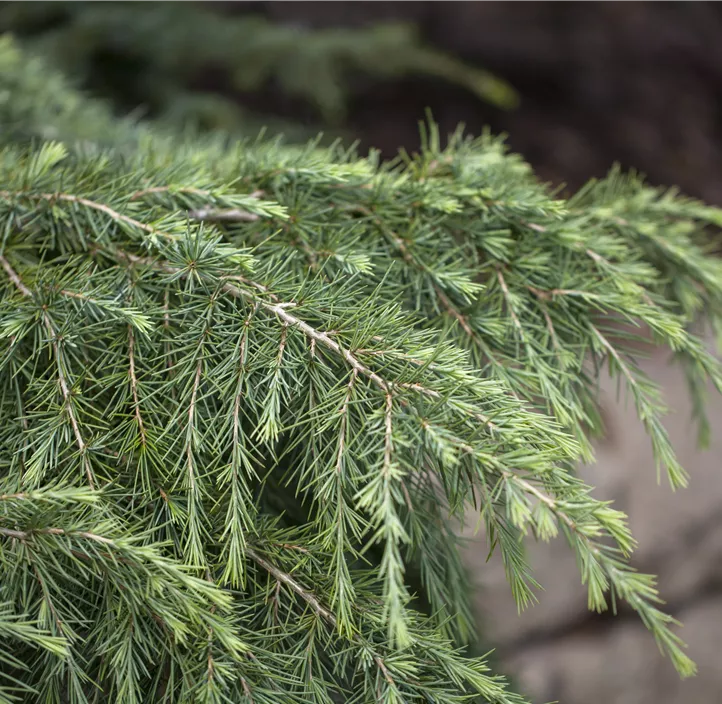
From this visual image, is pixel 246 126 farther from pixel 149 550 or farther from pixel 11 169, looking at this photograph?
pixel 149 550

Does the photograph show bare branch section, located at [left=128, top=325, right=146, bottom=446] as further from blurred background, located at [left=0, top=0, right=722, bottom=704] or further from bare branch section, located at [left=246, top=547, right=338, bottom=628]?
blurred background, located at [left=0, top=0, right=722, bottom=704]

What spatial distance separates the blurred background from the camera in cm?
176

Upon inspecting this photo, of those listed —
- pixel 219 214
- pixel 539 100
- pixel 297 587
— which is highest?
pixel 219 214

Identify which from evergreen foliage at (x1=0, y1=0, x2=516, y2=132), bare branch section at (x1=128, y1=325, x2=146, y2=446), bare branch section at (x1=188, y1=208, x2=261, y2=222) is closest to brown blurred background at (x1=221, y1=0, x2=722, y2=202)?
evergreen foliage at (x1=0, y1=0, x2=516, y2=132)

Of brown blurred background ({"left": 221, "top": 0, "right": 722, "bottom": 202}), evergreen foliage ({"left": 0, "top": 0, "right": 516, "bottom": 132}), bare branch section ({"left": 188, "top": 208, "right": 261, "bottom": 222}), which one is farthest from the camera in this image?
brown blurred background ({"left": 221, "top": 0, "right": 722, "bottom": 202})

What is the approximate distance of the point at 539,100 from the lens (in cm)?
302

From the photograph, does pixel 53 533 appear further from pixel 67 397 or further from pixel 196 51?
pixel 196 51

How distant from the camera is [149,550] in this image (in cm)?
45

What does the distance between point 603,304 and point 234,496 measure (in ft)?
1.25

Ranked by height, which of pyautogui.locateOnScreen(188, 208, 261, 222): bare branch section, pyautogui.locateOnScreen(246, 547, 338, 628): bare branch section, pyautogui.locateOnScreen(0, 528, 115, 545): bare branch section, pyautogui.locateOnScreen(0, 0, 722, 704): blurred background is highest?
pyautogui.locateOnScreen(188, 208, 261, 222): bare branch section

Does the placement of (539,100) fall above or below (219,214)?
below

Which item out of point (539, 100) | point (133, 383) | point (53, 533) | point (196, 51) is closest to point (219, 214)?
point (133, 383)

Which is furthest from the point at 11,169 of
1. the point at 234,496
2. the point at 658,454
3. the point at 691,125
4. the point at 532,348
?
the point at 691,125

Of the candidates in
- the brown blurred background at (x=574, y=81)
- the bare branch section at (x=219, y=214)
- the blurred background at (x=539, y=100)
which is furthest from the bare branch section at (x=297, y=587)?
the brown blurred background at (x=574, y=81)
